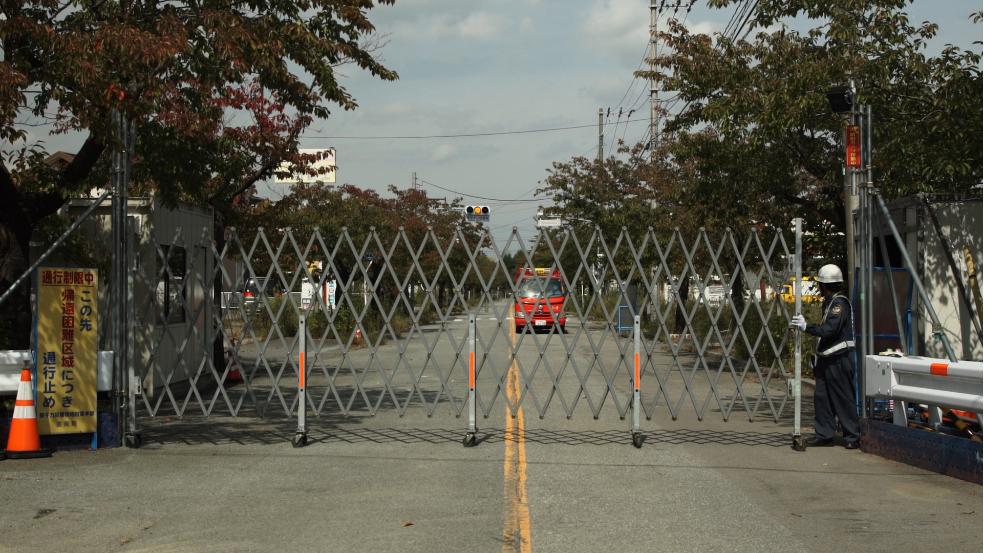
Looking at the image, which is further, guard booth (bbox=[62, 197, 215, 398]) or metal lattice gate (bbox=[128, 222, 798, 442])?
guard booth (bbox=[62, 197, 215, 398])

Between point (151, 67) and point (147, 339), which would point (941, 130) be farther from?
point (147, 339)

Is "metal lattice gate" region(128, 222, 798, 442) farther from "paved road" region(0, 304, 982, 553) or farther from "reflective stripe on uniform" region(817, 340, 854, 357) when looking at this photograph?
"reflective stripe on uniform" region(817, 340, 854, 357)

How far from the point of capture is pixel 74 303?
36.0ft

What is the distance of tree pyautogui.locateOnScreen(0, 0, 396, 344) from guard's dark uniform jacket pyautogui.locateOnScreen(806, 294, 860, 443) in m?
6.67

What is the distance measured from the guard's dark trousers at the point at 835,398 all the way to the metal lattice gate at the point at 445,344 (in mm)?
750

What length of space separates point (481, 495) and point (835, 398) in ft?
15.1

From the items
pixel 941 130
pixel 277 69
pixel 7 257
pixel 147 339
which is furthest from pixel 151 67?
pixel 941 130

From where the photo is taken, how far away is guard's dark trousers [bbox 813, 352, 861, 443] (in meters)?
11.0

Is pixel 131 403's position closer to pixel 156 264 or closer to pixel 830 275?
pixel 156 264

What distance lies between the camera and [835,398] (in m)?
11.1

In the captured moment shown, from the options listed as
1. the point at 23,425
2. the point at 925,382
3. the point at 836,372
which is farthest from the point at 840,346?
the point at 23,425

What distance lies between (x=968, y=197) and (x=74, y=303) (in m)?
9.45

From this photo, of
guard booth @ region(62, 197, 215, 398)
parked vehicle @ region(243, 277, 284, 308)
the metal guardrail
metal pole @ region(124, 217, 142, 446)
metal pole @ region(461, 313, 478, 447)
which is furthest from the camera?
guard booth @ region(62, 197, 215, 398)

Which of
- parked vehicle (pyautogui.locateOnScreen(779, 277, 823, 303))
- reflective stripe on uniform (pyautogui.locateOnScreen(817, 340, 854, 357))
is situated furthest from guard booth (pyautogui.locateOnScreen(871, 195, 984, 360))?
parked vehicle (pyautogui.locateOnScreen(779, 277, 823, 303))
